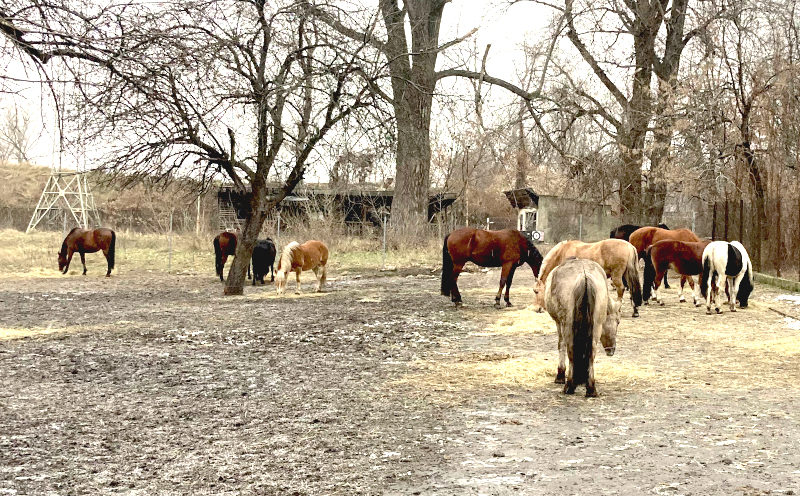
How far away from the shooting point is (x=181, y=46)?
6941 mm

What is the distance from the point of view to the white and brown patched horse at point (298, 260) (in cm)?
1825

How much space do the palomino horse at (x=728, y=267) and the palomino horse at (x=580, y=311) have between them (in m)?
7.46

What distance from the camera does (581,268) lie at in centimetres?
780

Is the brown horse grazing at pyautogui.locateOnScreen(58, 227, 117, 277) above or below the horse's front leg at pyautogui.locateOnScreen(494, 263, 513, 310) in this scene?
above

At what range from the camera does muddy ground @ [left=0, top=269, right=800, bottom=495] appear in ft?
17.2

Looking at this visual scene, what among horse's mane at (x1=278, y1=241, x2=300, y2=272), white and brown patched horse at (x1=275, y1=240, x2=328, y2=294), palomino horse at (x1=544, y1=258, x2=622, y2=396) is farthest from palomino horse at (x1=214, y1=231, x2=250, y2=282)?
palomino horse at (x1=544, y1=258, x2=622, y2=396)

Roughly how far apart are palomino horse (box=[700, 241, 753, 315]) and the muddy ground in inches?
50.6

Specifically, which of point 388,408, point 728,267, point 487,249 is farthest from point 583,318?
point 728,267

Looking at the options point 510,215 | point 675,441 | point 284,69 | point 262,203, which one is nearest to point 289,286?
point 262,203

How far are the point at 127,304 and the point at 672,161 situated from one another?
17407mm

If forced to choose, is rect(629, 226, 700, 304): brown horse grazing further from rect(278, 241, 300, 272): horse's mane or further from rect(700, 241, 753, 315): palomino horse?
rect(278, 241, 300, 272): horse's mane

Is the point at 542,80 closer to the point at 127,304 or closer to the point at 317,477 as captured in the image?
the point at 127,304

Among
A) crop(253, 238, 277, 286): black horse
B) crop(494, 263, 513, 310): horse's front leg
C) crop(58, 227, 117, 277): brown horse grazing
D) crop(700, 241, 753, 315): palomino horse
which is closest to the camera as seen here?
crop(700, 241, 753, 315): palomino horse

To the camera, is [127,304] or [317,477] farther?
[127,304]
